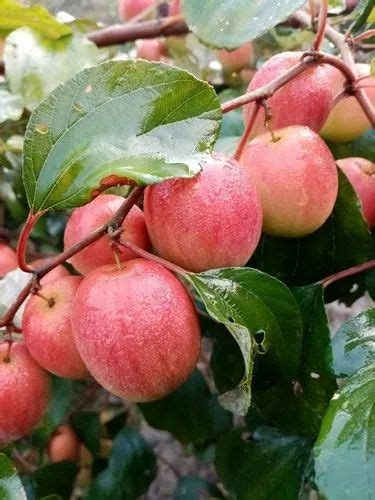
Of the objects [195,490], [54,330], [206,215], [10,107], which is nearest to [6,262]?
[10,107]

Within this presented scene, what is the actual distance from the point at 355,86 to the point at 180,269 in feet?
0.81

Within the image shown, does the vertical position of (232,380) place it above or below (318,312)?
below

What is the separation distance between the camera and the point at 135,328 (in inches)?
16.5

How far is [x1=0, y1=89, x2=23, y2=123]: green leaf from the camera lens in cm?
71

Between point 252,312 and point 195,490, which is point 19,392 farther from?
point 195,490

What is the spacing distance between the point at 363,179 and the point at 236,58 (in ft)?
1.71

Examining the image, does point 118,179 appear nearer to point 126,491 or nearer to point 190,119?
point 190,119

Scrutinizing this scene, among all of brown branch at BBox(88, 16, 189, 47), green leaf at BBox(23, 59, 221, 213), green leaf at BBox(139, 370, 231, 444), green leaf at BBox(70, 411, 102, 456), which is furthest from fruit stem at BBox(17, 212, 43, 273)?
green leaf at BBox(70, 411, 102, 456)

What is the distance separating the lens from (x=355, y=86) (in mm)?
560

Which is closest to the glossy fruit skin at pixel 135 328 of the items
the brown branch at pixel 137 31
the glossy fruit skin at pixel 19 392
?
the glossy fruit skin at pixel 19 392

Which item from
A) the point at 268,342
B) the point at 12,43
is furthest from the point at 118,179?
the point at 12,43

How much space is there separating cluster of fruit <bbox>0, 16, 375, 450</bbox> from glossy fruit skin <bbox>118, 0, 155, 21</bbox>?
74 cm

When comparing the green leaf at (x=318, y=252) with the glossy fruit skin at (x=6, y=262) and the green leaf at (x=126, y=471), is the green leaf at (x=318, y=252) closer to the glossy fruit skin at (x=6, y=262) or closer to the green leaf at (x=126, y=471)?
the glossy fruit skin at (x=6, y=262)

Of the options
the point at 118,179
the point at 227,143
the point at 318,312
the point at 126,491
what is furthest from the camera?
the point at 126,491
